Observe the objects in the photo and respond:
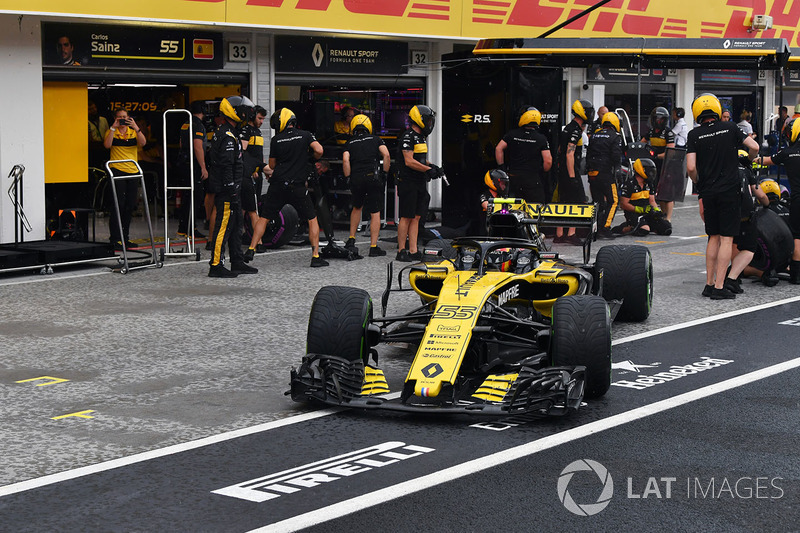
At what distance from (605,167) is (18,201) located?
816 centimetres

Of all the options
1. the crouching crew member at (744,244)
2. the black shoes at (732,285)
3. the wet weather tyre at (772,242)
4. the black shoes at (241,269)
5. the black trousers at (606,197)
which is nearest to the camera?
the crouching crew member at (744,244)

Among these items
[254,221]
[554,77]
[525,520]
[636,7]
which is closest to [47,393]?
[525,520]

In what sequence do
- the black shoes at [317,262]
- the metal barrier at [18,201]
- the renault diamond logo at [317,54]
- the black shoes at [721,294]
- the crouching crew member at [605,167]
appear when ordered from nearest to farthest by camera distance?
the black shoes at [721,294] < the metal barrier at [18,201] < the black shoes at [317,262] < the crouching crew member at [605,167] < the renault diamond logo at [317,54]

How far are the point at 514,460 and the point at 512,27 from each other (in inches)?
579

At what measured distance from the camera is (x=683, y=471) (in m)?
5.85

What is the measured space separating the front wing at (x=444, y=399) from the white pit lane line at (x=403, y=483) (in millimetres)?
177

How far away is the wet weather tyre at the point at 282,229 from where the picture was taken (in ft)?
50.2

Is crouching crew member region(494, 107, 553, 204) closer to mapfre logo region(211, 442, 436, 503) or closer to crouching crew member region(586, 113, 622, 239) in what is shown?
crouching crew member region(586, 113, 622, 239)

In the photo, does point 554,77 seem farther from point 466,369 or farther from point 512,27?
point 466,369

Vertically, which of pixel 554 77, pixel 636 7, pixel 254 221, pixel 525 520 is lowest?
pixel 525 520

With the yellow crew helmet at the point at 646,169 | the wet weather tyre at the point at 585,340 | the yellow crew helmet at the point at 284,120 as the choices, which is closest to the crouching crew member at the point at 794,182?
the yellow crew helmet at the point at 646,169

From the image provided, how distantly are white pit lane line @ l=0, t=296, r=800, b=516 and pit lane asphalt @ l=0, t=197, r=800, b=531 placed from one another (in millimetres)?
81

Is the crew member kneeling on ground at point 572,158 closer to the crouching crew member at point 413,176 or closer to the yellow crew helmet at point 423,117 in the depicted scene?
the crouching crew member at point 413,176

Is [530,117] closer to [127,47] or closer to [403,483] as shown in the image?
[127,47]
